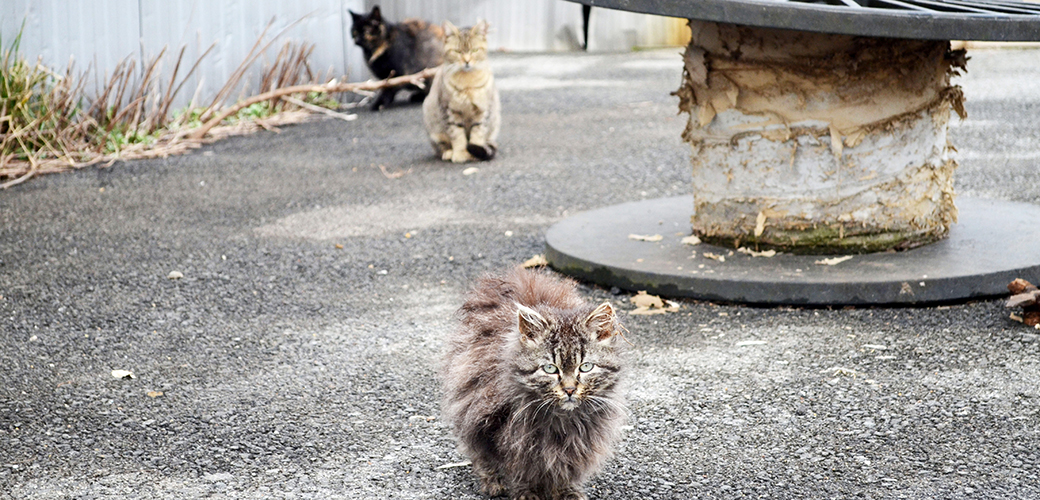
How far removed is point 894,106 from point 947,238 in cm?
74

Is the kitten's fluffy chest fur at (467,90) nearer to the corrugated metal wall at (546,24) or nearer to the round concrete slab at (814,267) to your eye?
the round concrete slab at (814,267)

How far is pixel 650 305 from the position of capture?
13.9 feet

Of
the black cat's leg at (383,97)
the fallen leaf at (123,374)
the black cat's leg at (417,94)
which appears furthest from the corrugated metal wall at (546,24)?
the fallen leaf at (123,374)

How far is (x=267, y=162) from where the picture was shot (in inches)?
314

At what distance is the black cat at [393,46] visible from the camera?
10.4 metres

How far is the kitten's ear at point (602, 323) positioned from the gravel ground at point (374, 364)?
50cm

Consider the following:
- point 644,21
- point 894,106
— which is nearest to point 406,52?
point 644,21

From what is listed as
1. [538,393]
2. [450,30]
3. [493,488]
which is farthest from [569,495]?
[450,30]

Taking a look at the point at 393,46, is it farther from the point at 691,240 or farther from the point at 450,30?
the point at 691,240

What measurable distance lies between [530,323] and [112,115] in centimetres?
680

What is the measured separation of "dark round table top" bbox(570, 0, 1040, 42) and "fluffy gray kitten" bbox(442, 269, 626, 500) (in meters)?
1.50

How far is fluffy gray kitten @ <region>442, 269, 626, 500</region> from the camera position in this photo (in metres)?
2.42

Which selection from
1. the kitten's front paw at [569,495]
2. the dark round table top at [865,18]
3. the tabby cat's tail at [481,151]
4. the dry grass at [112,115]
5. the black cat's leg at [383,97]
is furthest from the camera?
the black cat's leg at [383,97]

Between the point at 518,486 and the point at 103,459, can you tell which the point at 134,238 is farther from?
the point at 518,486
